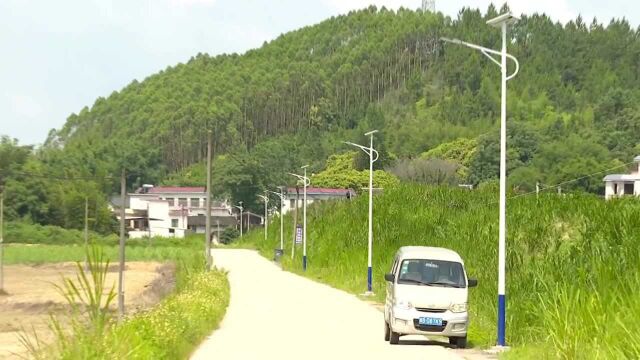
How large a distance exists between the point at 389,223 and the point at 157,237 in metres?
71.4

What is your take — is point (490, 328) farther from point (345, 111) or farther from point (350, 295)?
point (345, 111)

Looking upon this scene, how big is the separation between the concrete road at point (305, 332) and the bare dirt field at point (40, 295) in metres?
3.41

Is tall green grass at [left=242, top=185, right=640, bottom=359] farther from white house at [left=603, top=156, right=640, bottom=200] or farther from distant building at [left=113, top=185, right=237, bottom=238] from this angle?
distant building at [left=113, top=185, right=237, bottom=238]

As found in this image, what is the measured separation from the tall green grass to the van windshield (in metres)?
1.55

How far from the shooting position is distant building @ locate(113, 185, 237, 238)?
130 metres

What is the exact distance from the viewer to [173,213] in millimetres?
135250

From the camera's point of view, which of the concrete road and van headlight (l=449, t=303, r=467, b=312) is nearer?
the concrete road

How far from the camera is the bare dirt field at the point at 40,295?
31344mm

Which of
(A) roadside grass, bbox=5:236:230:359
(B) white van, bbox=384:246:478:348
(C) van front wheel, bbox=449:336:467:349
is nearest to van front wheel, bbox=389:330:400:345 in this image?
(B) white van, bbox=384:246:478:348

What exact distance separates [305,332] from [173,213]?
4501 inches

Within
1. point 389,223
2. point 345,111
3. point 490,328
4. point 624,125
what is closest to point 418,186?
point 389,223

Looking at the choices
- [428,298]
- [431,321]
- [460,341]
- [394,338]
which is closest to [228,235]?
[394,338]

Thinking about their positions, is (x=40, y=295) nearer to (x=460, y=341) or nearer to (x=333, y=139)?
(x=460, y=341)

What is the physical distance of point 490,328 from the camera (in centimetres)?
2220
